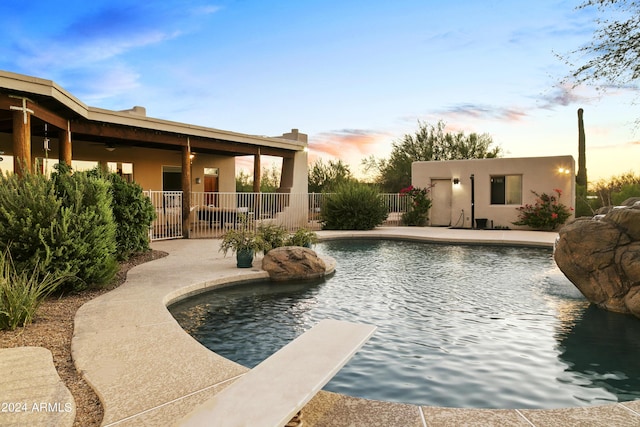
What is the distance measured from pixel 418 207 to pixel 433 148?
57.4 feet

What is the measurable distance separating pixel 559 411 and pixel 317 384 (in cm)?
157

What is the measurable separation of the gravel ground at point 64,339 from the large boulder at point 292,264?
98.1 inches

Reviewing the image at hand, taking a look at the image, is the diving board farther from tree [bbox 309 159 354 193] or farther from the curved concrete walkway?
tree [bbox 309 159 354 193]

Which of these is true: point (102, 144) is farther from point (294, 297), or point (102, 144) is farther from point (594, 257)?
point (594, 257)

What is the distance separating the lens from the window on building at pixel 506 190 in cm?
1784

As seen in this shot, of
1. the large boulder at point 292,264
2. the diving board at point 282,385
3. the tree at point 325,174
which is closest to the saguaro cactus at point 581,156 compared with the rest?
the tree at point 325,174

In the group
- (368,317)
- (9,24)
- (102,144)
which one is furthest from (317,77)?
(368,317)

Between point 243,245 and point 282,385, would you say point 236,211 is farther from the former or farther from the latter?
point 282,385

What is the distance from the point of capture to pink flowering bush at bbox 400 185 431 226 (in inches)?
756

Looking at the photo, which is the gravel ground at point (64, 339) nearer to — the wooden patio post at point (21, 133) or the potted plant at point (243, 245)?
the potted plant at point (243, 245)

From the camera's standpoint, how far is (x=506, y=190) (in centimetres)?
1805

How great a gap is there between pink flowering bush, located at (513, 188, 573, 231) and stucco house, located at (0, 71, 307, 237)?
354 inches

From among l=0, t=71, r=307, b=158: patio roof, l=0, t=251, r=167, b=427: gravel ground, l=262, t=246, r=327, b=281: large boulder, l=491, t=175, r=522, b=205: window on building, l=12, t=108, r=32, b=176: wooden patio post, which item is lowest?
l=0, t=251, r=167, b=427: gravel ground

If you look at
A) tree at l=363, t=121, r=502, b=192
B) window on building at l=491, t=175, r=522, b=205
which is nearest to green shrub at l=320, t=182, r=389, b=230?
window on building at l=491, t=175, r=522, b=205
